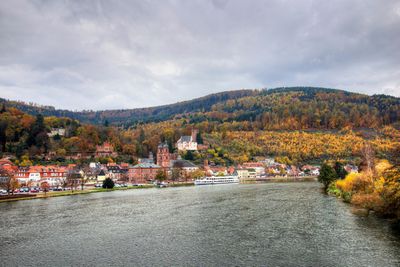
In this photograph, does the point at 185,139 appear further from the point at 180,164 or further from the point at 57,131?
the point at 57,131

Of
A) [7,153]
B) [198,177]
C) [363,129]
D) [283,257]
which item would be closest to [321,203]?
[283,257]

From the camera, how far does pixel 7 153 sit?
108062mm

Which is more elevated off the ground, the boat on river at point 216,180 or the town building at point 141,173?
the town building at point 141,173

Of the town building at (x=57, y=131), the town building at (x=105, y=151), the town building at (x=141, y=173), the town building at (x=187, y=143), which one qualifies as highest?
the town building at (x=57, y=131)

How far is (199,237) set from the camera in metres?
28.2

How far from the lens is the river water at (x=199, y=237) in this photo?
868 inches

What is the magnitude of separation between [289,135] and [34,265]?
162 meters

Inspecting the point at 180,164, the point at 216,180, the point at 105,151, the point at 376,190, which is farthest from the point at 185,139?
the point at 376,190

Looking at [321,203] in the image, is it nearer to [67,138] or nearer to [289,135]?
[67,138]

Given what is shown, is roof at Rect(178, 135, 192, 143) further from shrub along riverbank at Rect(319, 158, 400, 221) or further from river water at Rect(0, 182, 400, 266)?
river water at Rect(0, 182, 400, 266)

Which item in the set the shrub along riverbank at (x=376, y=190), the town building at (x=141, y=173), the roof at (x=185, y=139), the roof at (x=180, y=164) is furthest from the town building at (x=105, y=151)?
the shrub along riverbank at (x=376, y=190)

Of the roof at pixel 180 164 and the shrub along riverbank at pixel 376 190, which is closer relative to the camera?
the shrub along riverbank at pixel 376 190

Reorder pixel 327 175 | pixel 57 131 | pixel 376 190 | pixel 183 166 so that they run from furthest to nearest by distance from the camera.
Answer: pixel 57 131
pixel 183 166
pixel 327 175
pixel 376 190

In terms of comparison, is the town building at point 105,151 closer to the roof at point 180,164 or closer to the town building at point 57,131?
the town building at point 57,131
